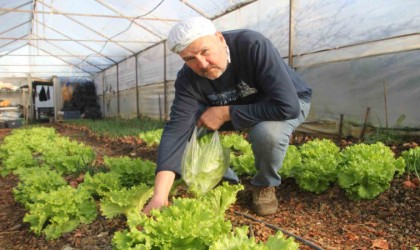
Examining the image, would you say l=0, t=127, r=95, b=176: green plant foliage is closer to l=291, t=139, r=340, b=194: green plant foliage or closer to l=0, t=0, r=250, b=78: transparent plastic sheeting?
l=291, t=139, r=340, b=194: green plant foliage

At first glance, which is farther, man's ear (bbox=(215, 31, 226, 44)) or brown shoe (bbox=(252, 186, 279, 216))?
brown shoe (bbox=(252, 186, 279, 216))

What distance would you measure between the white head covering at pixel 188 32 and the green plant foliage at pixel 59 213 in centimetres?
140

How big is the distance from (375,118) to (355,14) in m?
1.64

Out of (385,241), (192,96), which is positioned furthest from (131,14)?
(385,241)

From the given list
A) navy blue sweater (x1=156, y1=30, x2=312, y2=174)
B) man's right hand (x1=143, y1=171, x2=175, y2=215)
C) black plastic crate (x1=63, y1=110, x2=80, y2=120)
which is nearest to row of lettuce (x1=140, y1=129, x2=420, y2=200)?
navy blue sweater (x1=156, y1=30, x2=312, y2=174)

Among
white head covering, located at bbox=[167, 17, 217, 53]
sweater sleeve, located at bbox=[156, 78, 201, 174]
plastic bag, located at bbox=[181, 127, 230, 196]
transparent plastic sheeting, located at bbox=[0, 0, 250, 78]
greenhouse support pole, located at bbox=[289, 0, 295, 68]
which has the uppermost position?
transparent plastic sheeting, located at bbox=[0, 0, 250, 78]

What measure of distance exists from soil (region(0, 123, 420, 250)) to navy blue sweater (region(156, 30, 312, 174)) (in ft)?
2.35

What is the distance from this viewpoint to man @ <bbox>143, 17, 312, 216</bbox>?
2297 mm

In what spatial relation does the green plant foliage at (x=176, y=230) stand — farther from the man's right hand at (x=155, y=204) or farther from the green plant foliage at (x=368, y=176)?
the green plant foliage at (x=368, y=176)

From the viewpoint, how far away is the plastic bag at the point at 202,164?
A: 279 centimetres

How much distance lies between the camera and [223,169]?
113 inches

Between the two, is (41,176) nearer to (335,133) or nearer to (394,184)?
(394,184)

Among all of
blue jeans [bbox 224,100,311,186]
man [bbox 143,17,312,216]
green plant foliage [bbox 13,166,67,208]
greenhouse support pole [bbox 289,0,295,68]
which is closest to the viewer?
man [bbox 143,17,312,216]

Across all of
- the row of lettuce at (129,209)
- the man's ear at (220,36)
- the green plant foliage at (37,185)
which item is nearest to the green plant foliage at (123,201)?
the row of lettuce at (129,209)
